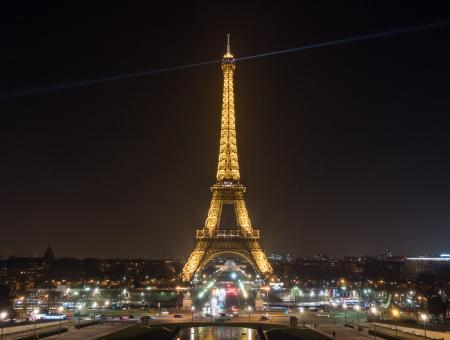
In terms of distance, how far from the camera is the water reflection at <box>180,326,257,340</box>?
124ft

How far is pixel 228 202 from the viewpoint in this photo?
77625 mm

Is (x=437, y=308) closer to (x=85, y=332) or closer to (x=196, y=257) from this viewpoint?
(x=85, y=332)


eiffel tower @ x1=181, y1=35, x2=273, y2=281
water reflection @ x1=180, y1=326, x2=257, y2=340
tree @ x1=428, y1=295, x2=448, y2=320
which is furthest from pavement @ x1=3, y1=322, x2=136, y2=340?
eiffel tower @ x1=181, y1=35, x2=273, y2=281

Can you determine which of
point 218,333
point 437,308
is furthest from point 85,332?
point 437,308

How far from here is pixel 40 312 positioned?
5366 cm

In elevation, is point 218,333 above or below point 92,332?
below

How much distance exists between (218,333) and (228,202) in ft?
125

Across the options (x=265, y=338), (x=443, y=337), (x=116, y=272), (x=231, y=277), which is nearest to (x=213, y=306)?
(x=265, y=338)

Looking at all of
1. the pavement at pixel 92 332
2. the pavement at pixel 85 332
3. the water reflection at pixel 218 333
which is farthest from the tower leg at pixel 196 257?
the water reflection at pixel 218 333

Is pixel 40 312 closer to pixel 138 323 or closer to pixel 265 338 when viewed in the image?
pixel 138 323

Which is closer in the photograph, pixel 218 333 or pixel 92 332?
pixel 92 332

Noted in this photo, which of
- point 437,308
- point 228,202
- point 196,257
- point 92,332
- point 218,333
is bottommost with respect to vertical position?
point 218,333

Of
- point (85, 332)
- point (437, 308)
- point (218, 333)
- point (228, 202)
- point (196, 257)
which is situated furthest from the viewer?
point (228, 202)

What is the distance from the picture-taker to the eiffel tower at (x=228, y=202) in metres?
76.6
